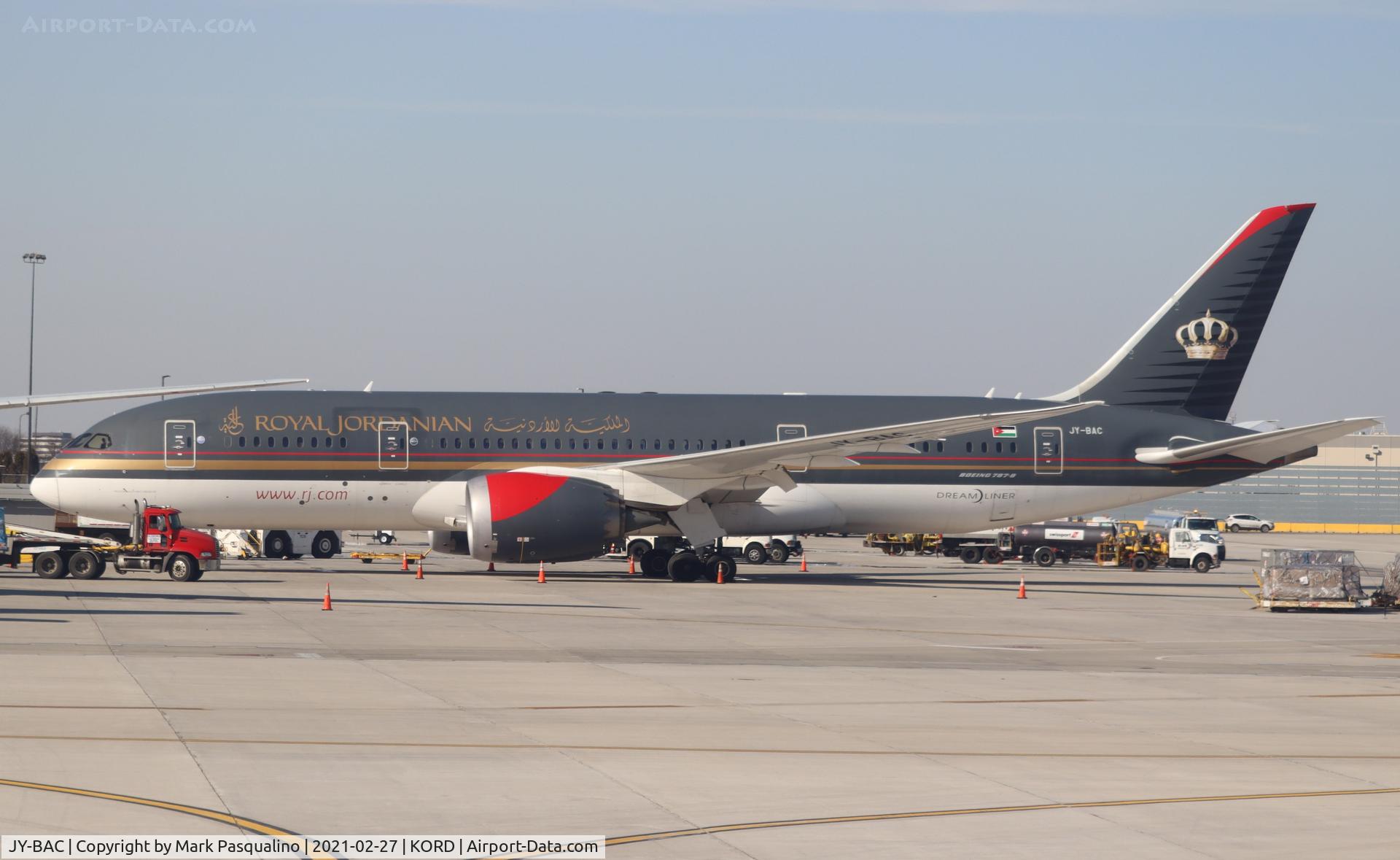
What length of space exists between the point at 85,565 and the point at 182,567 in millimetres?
2076

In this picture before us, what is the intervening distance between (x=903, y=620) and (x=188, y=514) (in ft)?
61.3

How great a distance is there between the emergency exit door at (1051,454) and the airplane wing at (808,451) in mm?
3858

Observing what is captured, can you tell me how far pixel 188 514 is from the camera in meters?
35.7

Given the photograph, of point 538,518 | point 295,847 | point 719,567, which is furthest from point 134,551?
point 295,847

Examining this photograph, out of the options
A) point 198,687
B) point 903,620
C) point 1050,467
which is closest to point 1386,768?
point 198,687

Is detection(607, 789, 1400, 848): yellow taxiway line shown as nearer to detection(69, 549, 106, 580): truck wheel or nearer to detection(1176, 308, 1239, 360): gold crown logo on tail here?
detection(69, 549, 106, 580): truck wheel

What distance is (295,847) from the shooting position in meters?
8.96

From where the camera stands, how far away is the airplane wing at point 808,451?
32906 mm

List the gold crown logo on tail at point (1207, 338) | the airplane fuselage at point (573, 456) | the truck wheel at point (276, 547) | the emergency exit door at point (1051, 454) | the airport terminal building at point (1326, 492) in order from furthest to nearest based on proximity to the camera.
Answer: the airport terminal building at point (1326, 492), the truck wheel at point (276, 547), the gold crown logo on tail at point (1207, 338), the emergency exit door at point (1051, 454), the airplane fuselage at point (573, 456)

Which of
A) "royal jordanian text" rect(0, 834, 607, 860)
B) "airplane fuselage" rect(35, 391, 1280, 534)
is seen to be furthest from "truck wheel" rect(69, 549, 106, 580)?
"royal jordanian text" rect(0, 834, 607, 860)

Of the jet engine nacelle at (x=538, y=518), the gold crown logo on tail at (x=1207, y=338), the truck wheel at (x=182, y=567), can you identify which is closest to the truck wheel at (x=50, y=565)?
the truck wheel at (x=182, y=567)

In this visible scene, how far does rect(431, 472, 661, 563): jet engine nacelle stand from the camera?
32.9m

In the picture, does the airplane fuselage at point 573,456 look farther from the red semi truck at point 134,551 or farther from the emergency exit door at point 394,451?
the red semi truck at point 134,551

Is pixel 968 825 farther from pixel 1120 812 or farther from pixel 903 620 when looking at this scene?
pixel 903 620
